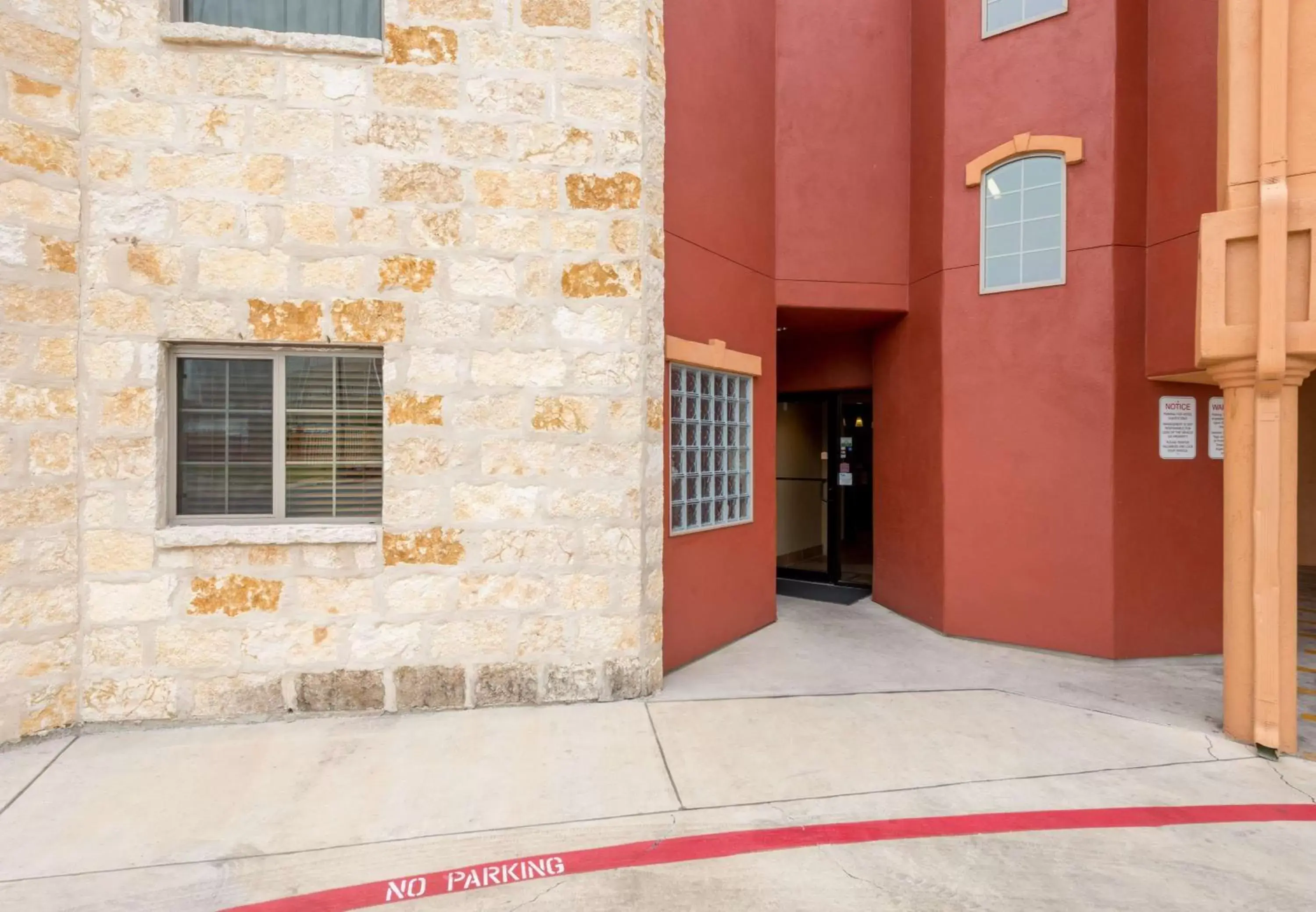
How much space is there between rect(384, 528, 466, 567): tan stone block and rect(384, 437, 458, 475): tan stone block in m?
0.41

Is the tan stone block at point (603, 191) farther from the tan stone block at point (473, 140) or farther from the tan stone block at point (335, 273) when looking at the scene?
the tan stone block at point (335, 273)

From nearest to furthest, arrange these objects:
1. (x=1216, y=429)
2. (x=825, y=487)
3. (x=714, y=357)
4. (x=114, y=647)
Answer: (x=114, y=647) → (x=714, y=357) → (x=1216, y=429) → (x=825, y=487)

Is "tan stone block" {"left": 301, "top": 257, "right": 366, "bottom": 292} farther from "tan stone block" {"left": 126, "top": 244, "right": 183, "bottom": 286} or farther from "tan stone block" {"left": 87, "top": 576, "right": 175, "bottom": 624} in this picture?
"tan stone block" {"left": 87, "top": 576, "right": 175, "bottom": 624}

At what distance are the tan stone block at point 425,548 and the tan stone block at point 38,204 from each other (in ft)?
9.06

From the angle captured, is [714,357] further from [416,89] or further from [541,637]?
[416,89]

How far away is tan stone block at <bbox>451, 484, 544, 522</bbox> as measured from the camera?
4484 mm

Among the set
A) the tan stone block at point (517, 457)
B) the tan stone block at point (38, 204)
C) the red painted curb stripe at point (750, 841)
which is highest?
the tan stone block at point (38, 204)

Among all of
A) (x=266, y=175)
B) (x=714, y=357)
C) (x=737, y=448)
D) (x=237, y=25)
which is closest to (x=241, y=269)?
(x=266, y=175)

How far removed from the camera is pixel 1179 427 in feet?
19.5

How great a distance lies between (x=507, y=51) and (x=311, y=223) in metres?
1.80

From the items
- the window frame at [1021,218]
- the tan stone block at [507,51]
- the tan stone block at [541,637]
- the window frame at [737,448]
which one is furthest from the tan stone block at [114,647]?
the window frame at [1021,218]

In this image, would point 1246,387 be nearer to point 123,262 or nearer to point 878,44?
point 878,44

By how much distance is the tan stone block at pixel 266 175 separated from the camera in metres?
4.29

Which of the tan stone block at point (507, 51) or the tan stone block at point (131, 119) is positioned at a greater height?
the tan stone block at point (507, 51)
